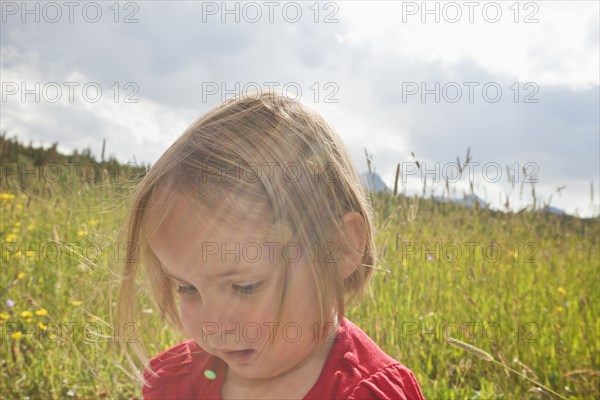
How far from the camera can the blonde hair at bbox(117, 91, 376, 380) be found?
123 centimetres

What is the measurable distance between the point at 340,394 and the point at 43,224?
337cm

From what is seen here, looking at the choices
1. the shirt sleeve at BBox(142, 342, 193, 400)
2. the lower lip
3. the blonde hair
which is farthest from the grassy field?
the lower lip

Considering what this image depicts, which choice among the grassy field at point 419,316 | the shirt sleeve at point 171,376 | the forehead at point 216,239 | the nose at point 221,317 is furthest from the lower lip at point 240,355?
the grassy field at point 419,316

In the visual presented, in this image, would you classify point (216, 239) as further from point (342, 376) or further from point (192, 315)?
point (342, 376)

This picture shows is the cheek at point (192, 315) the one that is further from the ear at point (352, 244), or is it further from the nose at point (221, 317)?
the ear at point (352, 244)

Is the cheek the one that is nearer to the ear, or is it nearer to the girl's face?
the girl's face

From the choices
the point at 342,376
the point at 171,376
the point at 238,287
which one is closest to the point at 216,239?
the point at 238,287

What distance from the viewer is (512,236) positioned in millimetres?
3674

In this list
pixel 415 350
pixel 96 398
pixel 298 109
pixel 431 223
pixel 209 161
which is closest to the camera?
pixel 209 161

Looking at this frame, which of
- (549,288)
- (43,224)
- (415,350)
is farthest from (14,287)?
(549,288)

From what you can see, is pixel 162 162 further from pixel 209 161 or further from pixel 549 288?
pixel 549 288

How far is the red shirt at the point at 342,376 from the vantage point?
1.30 metres

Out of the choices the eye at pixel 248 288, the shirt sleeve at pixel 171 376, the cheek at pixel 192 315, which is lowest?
the shirt sleeve at pixel 171 376

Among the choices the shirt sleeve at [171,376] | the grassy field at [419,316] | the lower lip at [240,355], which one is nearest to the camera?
the lower lip at [240,355]
